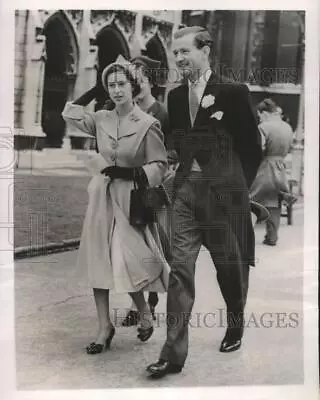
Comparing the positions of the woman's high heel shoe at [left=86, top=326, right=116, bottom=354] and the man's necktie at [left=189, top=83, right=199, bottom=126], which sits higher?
the man's necktie at [left=189, top=83, right=199, bottom=126]

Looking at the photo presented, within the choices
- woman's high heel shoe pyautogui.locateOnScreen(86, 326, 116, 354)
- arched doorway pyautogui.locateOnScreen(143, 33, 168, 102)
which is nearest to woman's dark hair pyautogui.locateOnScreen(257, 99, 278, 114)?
arched doorway pyautogui.locateOnScreen(143, 33, 168, 102)

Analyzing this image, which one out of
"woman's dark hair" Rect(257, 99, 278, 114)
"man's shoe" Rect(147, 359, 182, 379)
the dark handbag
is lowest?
"man's shoe" Rect(147, 359, 182, 379)

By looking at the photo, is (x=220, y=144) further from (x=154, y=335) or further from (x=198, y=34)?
(x=154, y=335)

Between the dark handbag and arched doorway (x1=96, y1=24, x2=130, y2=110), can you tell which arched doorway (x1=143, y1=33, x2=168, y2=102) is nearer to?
arched doorway (x1=96, y1=24, x2=130, y2=110)

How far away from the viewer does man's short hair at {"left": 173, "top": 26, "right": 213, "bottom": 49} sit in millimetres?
1275

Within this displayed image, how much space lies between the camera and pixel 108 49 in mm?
1270

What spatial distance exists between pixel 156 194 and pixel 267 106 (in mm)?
372

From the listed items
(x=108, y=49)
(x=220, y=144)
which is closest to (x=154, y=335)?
(x=220, y=144)

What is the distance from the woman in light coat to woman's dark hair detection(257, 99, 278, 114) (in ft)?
0.89

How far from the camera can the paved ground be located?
1265mm

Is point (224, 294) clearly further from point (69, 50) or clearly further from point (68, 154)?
point (69, 50)

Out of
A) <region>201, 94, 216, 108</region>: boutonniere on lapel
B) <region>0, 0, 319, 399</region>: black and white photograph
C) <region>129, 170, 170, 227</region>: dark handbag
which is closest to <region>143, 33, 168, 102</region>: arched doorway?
<region>0, 0, 319, 399</region>: black and white photograph

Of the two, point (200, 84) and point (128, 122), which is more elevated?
point (200, 84)
